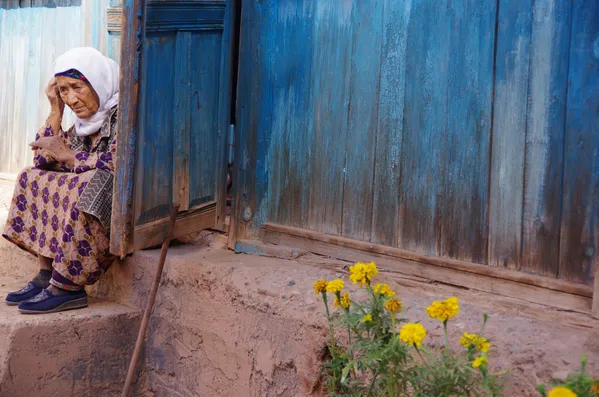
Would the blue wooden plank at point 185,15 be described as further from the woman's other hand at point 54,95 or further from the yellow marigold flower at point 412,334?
the yellow marigold flower at point 412,334

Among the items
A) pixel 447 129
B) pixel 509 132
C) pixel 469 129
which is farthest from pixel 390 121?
pixel 509 132

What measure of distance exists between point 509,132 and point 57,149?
2384mm

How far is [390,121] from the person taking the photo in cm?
329

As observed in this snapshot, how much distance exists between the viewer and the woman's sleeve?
149 inches

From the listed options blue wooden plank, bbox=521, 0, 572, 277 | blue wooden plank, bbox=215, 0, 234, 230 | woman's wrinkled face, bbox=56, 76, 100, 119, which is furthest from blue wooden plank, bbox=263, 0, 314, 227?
blue wooden plank, bbox=521, 0, 572, 277

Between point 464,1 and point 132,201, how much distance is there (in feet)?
5.95

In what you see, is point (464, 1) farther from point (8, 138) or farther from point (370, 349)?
point (8, 138)

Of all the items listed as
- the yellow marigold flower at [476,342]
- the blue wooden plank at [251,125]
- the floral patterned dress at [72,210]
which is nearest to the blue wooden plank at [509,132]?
the yellow marigold flower at [476,342]

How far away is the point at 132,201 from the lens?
141 inches

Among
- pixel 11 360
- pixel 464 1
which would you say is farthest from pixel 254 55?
pixel 11 360

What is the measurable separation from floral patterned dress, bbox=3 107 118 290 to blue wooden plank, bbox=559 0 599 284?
225 cm

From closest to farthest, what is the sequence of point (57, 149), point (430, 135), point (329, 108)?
point (430, 135) → point (329, 108) → point (57, 149)

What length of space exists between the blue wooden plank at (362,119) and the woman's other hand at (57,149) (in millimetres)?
1516

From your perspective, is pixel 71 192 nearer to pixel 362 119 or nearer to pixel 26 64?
pixel 362 119
